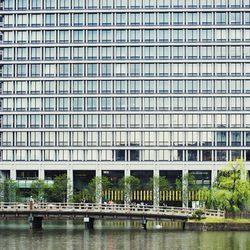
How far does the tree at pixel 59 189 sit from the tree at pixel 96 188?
4.23m

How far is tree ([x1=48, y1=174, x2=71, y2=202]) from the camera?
172000mm

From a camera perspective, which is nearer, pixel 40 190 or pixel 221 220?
pixel 221 220

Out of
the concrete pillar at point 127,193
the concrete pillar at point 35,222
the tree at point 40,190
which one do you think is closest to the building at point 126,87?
the concrete pillar at point 127,193

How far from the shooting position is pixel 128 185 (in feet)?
565

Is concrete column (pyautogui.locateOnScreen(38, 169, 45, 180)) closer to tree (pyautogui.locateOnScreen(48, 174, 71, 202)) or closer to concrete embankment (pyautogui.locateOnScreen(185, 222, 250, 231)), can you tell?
tree (pyautogui.locateOnScreen(48, 174, 71, 202))

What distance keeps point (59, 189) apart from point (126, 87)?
2695 centimetres

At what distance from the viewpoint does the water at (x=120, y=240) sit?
95.9 meters

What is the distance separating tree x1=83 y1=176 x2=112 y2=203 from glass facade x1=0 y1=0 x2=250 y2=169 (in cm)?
950

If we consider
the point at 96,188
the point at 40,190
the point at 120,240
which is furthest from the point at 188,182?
the point at 120,240

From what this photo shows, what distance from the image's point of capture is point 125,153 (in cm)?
18175

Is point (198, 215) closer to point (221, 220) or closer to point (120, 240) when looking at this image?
point (221, 220)

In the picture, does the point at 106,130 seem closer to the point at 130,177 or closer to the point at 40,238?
the point at 130,177

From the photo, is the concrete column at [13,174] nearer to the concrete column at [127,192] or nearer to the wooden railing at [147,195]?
the wooden railing at [147,195]

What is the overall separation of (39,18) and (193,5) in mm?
33633
